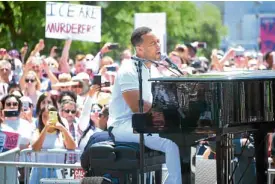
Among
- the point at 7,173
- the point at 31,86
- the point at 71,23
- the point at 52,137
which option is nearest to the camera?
the point at 7,173

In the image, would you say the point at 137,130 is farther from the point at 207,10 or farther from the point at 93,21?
the point at 207,10

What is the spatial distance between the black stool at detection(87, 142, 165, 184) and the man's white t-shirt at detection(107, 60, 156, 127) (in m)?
0.27

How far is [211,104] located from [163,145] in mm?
1025

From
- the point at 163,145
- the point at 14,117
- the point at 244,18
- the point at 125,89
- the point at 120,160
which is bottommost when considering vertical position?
the point at 120,160

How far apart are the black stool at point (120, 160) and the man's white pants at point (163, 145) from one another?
7cm

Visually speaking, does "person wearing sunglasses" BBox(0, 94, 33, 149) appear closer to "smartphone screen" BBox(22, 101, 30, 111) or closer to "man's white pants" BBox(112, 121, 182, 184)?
"smartphone screen" BBox(22, 101, 30, 111)

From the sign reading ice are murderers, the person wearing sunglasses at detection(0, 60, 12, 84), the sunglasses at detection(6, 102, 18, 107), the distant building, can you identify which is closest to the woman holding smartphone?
the sunglasses at detection(6, 102, 18, 107)

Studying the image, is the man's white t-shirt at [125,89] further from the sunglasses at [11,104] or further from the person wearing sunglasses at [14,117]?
the sunglasses at [11,104]

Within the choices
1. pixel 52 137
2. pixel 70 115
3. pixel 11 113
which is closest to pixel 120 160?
pixel 52 137

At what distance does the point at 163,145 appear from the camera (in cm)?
785

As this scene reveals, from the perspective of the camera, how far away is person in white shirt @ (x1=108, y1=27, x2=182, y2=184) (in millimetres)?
7945

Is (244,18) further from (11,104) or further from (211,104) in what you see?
(211,104)

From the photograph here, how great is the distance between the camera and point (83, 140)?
404 inches

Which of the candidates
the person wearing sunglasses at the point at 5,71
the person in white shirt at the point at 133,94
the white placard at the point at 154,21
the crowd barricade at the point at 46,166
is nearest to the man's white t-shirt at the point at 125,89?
the person in white shirt at the point at 133,94
